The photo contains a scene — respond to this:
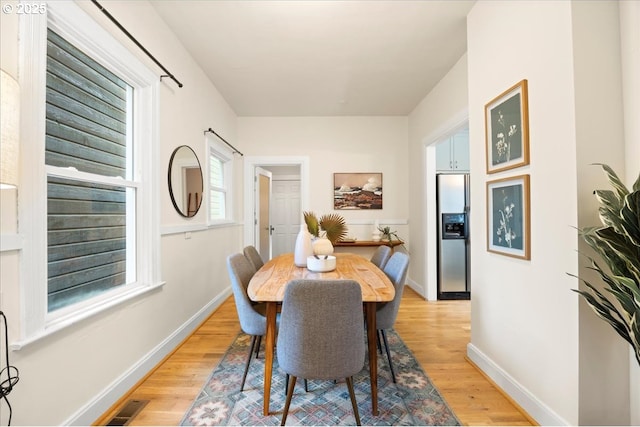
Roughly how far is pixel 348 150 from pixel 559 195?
320 centimetres

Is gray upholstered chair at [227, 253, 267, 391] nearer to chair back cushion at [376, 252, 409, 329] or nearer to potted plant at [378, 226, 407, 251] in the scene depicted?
chair back cushion at [376, 252, 409, 329]

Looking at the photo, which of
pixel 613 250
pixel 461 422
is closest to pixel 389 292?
pixel 461 422

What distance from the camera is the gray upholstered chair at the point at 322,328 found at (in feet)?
4.13

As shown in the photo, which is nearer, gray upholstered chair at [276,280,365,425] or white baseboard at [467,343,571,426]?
gray upholstered chair at [276,280,365,425]

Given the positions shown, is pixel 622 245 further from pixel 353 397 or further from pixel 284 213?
pixel 284 213

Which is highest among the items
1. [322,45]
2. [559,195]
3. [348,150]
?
[322,45]

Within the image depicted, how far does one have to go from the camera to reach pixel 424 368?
2.02 meters

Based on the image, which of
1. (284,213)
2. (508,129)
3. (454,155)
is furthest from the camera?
(284,213)

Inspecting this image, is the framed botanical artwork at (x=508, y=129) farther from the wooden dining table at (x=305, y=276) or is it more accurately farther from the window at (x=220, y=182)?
the window at (x=220, y=182)

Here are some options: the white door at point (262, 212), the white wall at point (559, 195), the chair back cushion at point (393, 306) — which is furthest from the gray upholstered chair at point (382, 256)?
the white door at point (262, 212)

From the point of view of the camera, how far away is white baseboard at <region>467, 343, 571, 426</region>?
1.40m

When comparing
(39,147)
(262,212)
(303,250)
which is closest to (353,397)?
(303,250)

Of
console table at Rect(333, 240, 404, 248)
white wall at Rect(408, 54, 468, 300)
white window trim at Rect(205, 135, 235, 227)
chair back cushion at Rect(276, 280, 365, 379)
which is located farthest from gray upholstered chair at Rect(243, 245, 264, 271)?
white wall at Rect(408, 54, 468, 300)

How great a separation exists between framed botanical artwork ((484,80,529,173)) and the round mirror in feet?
8.25
